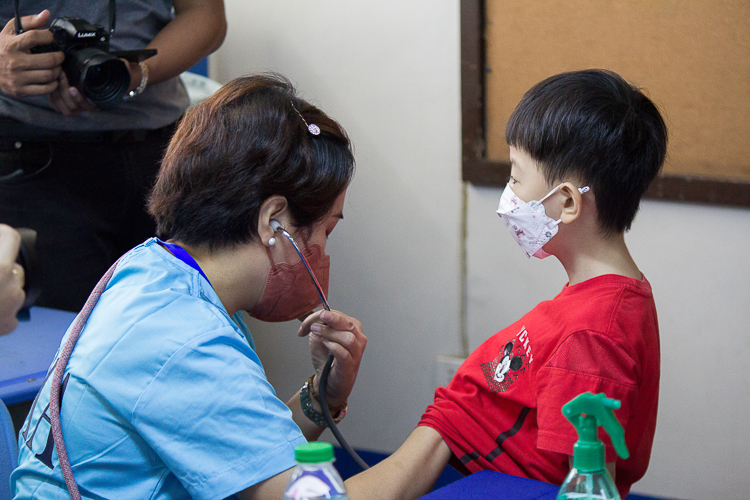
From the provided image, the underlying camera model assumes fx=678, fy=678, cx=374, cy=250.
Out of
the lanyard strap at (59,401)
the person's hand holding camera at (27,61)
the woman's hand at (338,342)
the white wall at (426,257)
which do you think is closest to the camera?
the lanyard strap at (59,401)

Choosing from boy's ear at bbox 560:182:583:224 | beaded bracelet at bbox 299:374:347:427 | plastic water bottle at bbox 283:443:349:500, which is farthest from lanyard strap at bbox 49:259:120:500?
boy's ear at bbox 560:182:583:224

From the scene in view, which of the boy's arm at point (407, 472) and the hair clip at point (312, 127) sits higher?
the hair clip at point (312, 127)

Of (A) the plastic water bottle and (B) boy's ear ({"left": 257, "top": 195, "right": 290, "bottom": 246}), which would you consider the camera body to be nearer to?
(B) boy's ear ({"left": 257, "top": 195, "right": 290, "bottom": 246})

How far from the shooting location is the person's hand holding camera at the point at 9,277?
70 cm

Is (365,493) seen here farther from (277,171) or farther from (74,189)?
(74,189)

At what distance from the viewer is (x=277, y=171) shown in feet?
3.27

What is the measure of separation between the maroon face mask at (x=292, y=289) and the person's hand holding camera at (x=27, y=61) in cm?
83

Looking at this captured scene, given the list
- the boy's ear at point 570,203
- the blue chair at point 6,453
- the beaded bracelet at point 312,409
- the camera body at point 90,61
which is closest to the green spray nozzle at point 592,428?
the boy's ear at point 570,203

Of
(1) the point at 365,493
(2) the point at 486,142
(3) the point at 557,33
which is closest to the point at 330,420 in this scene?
(1) the point at 365,493

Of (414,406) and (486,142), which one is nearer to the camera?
(486,142)

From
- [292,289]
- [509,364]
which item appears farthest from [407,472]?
[292,289]

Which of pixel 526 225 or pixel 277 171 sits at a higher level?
pixel 277 171

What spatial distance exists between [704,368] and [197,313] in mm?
1506

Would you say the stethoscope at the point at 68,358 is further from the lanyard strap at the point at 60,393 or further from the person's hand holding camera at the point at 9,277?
the person's hand holding camera at the point at 9,277
